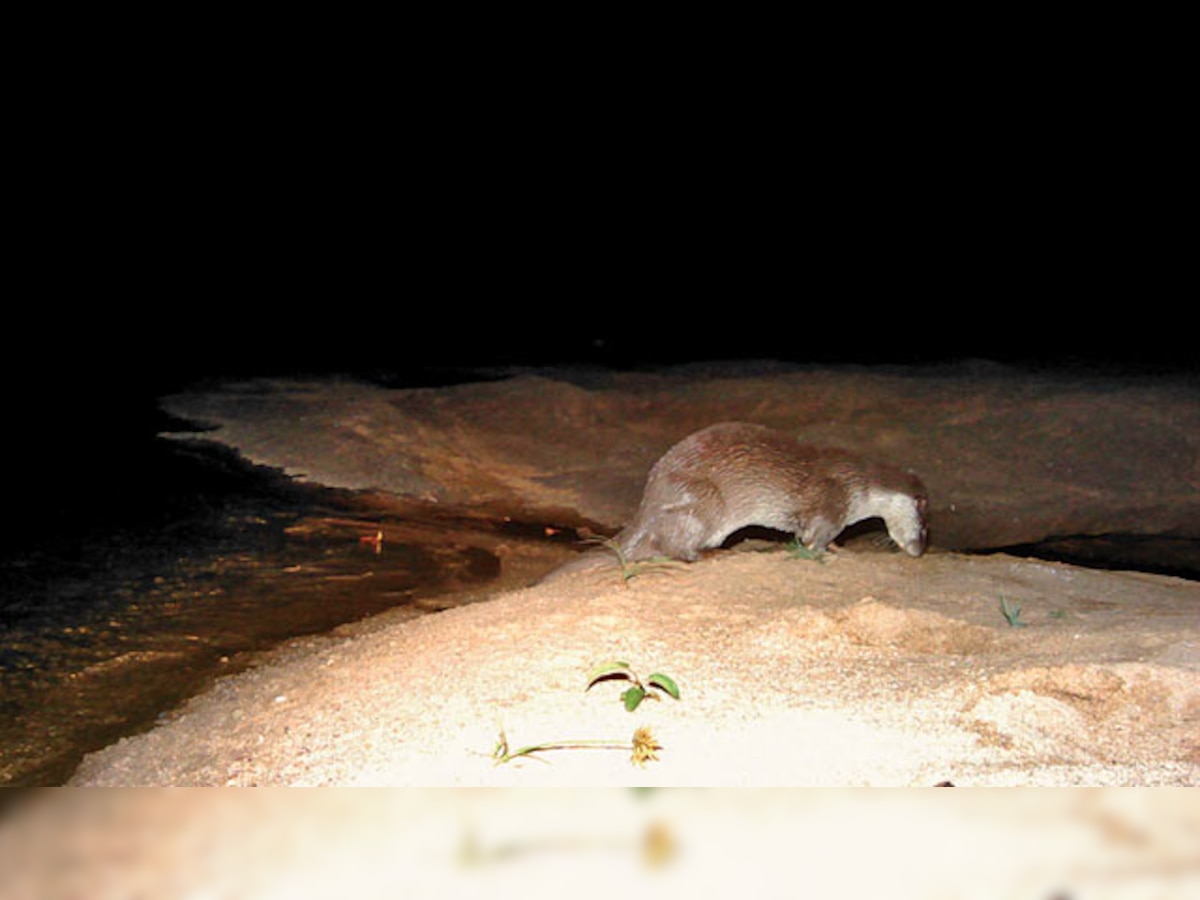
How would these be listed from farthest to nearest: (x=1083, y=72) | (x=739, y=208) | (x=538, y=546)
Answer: (x=739, y=208) → (x=1083, y=72) → (x=538, y=546)

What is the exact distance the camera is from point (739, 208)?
27750 mm

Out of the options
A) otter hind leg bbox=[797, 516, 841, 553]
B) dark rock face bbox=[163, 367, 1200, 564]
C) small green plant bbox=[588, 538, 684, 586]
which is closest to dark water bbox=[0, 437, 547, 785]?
small green plant bbox=[588, 538, 684, 586]

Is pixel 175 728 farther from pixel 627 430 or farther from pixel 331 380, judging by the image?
pixel 331 380

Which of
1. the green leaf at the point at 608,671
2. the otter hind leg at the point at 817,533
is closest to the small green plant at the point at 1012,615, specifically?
the otter hind leg at the point at 817,533

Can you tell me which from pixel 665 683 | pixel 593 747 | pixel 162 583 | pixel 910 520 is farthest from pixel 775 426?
pixel 593 747

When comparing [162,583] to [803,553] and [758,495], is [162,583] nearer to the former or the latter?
[758,495]

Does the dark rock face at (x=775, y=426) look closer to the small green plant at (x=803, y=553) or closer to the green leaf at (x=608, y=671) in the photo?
the small green plant at (x=803, y=553)

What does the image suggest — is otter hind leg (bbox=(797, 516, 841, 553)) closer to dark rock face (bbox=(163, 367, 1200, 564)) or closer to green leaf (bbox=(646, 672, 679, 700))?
dark rock face (bbox=(163, 367, 1200, 564))

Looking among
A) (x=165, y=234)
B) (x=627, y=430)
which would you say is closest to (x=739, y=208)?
(x=165, y=234)

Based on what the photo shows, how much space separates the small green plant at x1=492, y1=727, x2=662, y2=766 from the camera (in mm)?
2467

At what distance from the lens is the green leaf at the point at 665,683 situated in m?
2.87

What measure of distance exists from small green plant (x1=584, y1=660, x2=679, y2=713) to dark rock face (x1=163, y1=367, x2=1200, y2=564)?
307cm

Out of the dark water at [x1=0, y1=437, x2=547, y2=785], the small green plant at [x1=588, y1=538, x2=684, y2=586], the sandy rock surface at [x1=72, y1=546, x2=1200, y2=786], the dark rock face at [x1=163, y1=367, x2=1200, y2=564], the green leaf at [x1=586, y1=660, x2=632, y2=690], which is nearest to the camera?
the sandy rock surface at [x1=72, y1=546, x2=1200, y2=786]

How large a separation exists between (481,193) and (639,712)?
99.0 feet
